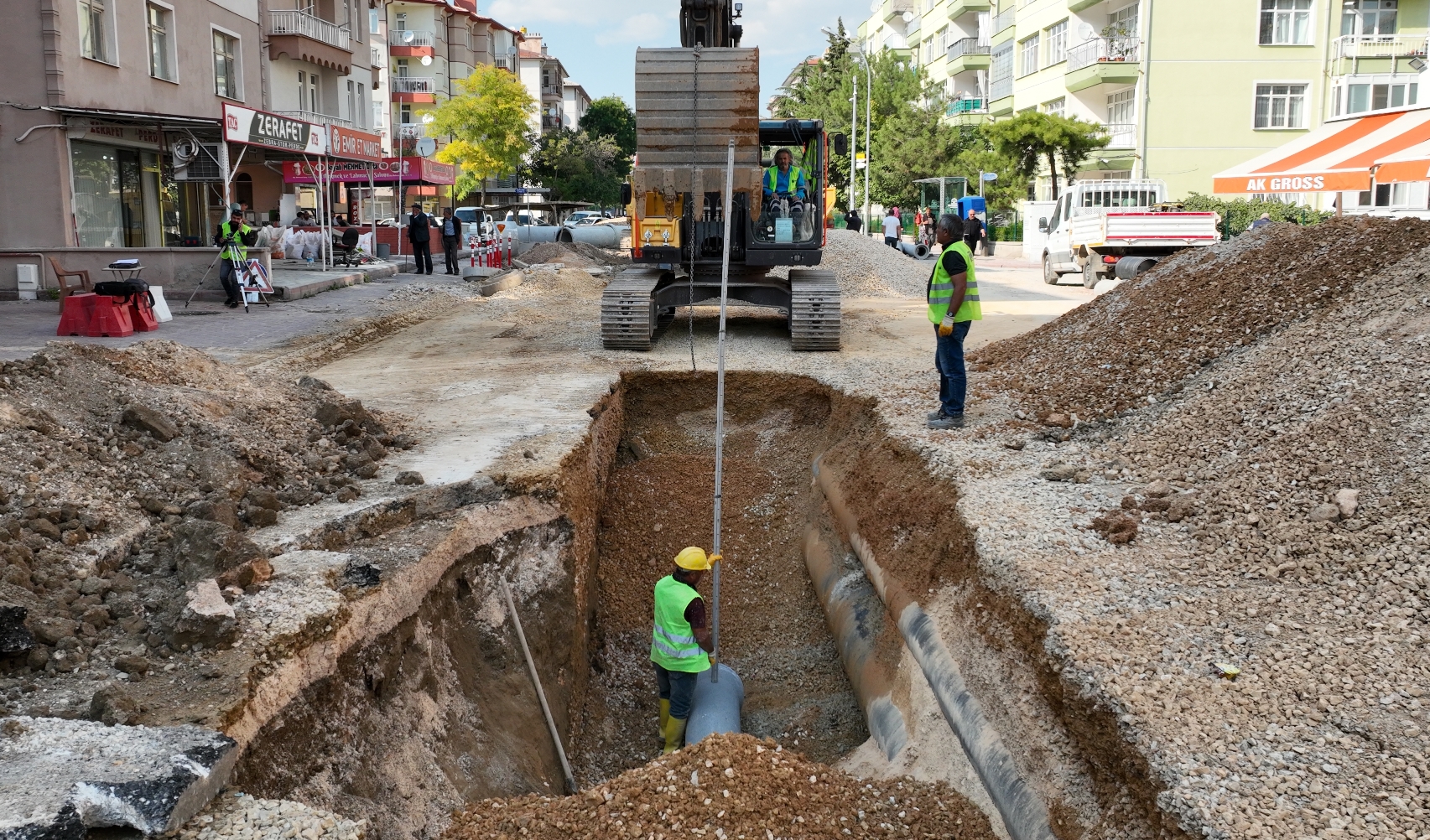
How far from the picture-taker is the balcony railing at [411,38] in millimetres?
66562

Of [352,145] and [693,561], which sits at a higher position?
[352,145]

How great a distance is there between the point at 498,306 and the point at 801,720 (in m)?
13.8

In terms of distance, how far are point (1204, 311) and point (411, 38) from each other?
64902 mm

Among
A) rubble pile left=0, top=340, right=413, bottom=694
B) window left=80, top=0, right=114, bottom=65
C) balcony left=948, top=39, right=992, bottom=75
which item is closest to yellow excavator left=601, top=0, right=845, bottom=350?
rubble pile left=0, top=340, right=413, bottom=694

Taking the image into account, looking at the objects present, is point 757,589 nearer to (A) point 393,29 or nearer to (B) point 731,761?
(B) point 731,761

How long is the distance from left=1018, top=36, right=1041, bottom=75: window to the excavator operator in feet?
113

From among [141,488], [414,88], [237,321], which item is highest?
[414,88]

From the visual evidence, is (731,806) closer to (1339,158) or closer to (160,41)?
(1339,158)

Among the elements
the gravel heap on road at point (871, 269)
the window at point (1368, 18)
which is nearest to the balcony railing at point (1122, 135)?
the window at point (1368, 18)

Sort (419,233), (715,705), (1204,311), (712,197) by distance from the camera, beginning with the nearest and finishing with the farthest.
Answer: (715,705) → (1204,311) → (712,197) → (419,233)

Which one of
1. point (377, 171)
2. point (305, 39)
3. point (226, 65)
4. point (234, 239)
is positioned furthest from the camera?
point (377, 171)

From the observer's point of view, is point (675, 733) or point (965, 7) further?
point (965, 7)

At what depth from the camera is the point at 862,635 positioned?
7.43 meters

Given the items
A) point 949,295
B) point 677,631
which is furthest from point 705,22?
point 677,631
